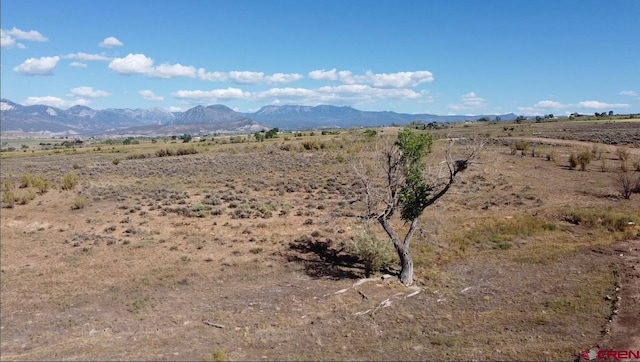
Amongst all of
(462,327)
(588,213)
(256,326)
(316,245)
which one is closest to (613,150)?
(588,213)

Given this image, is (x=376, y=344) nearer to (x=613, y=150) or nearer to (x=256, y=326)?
(x=256, y=326)

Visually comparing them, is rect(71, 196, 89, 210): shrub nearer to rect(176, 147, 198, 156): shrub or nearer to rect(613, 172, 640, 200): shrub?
rect(613, 172, 640, 200): shrub

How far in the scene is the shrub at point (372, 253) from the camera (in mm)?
15688

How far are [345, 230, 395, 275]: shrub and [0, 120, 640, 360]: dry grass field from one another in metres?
0.48

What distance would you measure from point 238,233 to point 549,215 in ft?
54.8

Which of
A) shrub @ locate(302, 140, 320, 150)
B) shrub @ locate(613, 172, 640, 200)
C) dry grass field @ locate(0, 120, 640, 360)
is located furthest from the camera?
shrub @ locate(302, 140, 320, 150)

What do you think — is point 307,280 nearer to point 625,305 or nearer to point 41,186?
point 625,305

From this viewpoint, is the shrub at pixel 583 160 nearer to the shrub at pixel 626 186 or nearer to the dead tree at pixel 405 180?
the shrub at pixel 626 186

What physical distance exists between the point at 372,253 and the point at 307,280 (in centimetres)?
265

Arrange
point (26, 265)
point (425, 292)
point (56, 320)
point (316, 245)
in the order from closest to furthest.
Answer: point (56, 320), point (425, 292), point (26, 265), point (316, 245)

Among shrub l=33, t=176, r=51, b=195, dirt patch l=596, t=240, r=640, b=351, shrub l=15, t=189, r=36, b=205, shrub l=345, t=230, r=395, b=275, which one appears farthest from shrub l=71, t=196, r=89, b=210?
dirt patch l=596, t=240, r=640, b=351

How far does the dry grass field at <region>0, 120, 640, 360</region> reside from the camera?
10508mm

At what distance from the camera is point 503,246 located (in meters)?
18.1

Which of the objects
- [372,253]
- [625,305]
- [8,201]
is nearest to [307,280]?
[372,253]
